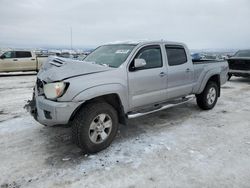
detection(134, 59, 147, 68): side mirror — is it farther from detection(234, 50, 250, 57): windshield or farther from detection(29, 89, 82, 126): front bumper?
detection(234, 50, 250, 57): windshield

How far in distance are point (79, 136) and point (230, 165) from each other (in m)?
2.27

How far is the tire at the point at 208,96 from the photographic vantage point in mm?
6199

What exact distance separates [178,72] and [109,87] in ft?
6.81

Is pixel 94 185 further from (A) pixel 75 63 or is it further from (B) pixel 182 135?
(B) pixel 182 135

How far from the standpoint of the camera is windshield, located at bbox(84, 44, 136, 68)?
4320 mm

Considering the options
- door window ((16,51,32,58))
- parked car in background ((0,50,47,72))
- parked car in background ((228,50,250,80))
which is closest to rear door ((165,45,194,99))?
parked car in background ((228,50,250,80))

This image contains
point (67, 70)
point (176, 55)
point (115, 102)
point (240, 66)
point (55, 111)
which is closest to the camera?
point (55, 111)

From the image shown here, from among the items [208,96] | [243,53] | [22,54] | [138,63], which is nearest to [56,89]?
[138,63]

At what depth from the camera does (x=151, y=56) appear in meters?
4.73

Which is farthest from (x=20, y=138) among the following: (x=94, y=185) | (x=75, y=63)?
(x=94, y=185)

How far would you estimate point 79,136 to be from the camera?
3.54 metres

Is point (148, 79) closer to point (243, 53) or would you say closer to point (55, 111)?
point (55, 111)

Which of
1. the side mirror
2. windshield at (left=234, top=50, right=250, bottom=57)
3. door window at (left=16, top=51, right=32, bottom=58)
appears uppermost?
door window at (left=16, top=51, right=32, bottom=58)

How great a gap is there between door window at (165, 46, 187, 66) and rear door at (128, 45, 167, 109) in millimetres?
313
